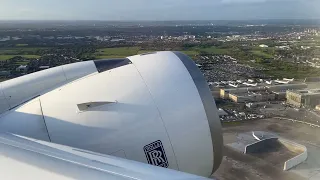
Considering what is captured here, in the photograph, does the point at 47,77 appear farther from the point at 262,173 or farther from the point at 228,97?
the point at 228,97

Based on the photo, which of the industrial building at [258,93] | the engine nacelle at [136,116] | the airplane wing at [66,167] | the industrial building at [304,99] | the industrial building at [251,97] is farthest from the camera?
the industrial building at [258,93]

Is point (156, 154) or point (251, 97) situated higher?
point (156, 154)

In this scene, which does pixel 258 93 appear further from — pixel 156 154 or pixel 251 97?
pixel 156 154

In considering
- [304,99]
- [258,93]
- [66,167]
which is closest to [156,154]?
[66,167]

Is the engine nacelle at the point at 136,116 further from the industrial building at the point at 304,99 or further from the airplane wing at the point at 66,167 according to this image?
the industrial building at the point at 304,99

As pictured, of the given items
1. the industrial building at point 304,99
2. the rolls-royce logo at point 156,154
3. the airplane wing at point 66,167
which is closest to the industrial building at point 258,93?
the industrial building at point 304,99

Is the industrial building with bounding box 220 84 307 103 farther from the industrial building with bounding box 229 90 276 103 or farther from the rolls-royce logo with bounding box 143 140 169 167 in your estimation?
the rolls-royce logo with bounding box 143 140 169 167
